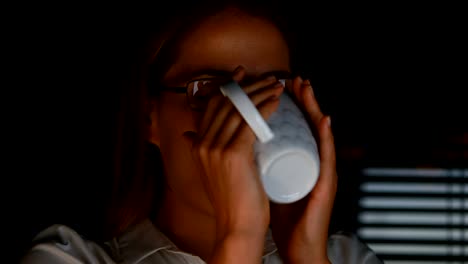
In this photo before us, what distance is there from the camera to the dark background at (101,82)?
278 centimetres

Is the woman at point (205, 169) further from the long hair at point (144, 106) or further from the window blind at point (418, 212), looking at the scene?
the window blind at point (418, 212)

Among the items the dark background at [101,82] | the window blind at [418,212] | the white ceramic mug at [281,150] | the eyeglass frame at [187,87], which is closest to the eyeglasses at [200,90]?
the eyeglass frame at [187,87]

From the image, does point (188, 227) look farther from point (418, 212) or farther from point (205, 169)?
point (418, 212)

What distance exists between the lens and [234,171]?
41.4 inches

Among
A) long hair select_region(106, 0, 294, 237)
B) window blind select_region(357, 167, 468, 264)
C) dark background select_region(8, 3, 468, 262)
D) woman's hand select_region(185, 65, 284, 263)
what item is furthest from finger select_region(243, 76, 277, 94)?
window blind select_region(357, 167, 468, 264)

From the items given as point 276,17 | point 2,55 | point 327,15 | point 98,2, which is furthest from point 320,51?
point 276,17

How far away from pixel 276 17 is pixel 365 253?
1.61ft

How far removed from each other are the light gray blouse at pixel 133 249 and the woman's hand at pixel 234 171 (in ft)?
0.84

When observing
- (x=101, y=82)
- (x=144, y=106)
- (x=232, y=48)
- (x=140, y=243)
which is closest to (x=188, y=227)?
(x=140, y=243)

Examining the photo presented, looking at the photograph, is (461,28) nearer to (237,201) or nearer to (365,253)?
(365,253)

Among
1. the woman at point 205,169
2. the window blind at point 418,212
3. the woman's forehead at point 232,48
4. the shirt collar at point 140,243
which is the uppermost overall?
the woman's forehead at point 232,48

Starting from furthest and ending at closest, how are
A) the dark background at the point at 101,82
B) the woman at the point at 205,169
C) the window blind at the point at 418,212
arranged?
the window blind at the point at 418,212
the dark background at the point at 101,82
the woman at the point at 205,169

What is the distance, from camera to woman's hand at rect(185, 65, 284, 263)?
3.38ft

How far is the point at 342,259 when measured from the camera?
4.91 ft
